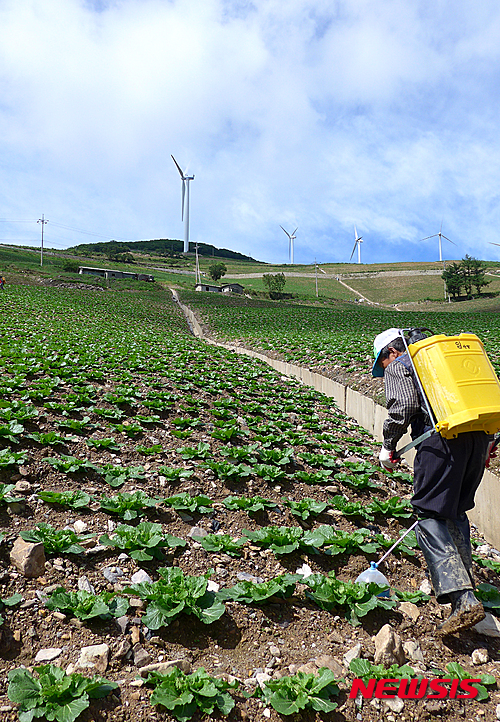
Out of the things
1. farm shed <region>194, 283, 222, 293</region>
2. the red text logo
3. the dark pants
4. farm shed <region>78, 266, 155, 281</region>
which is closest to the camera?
the red text logo

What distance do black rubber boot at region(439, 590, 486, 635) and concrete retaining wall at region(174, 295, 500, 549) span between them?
272cm

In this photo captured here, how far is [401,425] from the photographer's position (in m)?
4.98

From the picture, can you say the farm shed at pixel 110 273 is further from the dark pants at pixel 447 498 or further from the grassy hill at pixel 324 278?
the dark pants at pixel 447 498

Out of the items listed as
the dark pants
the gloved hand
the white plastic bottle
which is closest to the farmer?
the dark pants

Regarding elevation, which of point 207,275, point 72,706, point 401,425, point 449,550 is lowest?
point 72,706

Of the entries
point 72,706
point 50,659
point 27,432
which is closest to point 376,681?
point 72,706

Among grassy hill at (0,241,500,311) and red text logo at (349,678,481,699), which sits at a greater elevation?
grassy hill at (0,241,500,311)

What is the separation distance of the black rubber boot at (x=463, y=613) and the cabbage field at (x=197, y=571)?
0.27m

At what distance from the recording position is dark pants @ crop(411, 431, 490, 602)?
452 centimetres

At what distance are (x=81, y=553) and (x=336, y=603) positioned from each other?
2.67 metres

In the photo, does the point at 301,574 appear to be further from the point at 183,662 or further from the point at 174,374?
the point at 174,374

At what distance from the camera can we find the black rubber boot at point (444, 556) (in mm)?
4410

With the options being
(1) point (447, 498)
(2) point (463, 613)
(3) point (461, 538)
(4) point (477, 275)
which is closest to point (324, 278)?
(4) point (477, 275)

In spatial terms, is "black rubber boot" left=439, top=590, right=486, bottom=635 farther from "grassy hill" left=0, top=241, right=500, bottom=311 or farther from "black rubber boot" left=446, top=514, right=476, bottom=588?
"grassy hill" left=0, top=241, right=500, bottom=311
